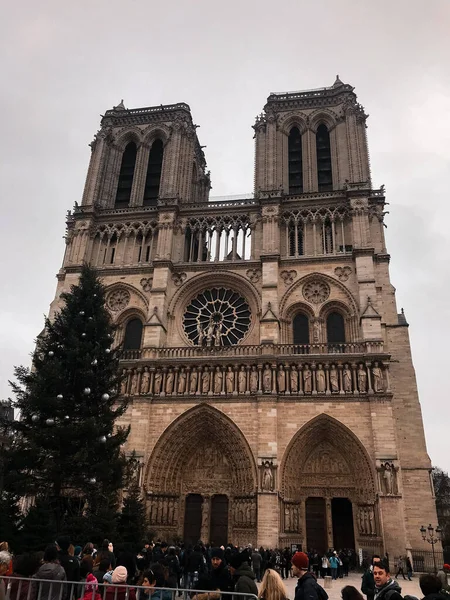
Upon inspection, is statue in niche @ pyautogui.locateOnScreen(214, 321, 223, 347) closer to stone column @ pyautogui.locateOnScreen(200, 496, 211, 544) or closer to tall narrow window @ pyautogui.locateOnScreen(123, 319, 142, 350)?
tall narrow window @ pyautogui.locateOnScreen(123, 319, 142, 350)

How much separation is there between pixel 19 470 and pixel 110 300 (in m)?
14.2

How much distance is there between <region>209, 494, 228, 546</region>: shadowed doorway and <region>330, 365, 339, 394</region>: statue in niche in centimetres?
637

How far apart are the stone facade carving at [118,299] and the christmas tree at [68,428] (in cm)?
→ 1130

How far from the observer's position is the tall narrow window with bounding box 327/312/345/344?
22.3 meters

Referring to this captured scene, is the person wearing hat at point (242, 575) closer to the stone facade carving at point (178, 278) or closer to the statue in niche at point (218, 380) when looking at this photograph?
the statue in niche at point (218, 380)

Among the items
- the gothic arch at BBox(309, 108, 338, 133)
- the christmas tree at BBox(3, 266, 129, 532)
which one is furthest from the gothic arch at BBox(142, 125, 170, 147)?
the christmas tree at BBox(3, 266, 129, 532)

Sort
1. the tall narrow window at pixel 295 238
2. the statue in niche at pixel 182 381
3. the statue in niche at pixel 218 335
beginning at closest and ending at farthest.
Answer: the statue in niche at pixel 182 381 < the statue in niche at pixel 218 335 < the tall narrow window at pixel 295 238

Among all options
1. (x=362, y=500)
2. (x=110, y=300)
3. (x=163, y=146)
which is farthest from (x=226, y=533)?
(x=163, y=146)

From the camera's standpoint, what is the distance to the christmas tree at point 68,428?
11164mm

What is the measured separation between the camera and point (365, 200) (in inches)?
947

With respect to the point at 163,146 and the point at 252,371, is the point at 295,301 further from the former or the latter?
the point at 163,146

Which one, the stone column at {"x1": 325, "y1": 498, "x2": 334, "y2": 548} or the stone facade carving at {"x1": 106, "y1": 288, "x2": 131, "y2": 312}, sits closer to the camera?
the stone column at {"x1": 325, "y1": 498, "x2": 334, "y2": 548}

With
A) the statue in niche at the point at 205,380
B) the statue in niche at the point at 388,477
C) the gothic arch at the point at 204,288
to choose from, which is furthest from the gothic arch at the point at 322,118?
the statue in niche at the point at 388,477

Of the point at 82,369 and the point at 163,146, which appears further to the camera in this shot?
the point at 163,146
